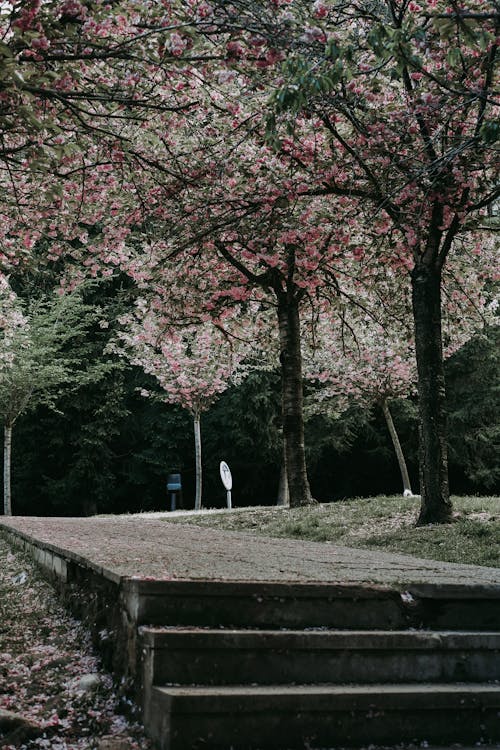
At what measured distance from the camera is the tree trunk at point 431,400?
9922mm

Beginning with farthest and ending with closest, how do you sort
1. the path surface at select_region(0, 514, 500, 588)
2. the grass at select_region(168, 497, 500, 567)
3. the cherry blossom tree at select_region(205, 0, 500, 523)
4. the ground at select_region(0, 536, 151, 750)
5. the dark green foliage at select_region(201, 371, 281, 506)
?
the dark green foliage at select_region(201, 371, 281, 506), the grass at select_region(168, 497, 500, 567), the cherry blossom tree at select_region(205, 0, 500, 523), the path surface at select_region(0, 514, 500, 588), the ground at select_region(0, 536, 151, 750)

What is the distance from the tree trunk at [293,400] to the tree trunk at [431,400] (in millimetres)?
3978

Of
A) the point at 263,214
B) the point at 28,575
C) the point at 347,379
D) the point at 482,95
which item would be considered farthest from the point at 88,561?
the point at 347,379

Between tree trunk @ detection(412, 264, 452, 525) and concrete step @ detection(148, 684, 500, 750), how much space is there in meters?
6.93

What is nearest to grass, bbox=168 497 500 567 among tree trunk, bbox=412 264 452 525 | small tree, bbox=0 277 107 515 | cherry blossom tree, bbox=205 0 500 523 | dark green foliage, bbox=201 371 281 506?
tree trunk, bbox=412 264 452 525

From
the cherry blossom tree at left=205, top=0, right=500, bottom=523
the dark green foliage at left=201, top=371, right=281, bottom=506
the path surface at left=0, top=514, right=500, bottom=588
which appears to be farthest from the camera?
the dark green foliage at left=201, top=371, right=281, bottom=506

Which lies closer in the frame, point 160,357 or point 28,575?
point 28,575

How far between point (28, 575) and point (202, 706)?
12.7 feet

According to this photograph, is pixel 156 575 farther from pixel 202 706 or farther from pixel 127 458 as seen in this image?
pixel 127 458

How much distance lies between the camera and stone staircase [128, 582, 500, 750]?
8.90 ft

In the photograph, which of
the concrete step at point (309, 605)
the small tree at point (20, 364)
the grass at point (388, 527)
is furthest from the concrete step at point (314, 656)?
the small tree at point (20, 364)

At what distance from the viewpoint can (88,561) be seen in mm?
3922

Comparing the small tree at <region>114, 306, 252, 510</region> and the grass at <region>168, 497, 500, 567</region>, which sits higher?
the small tree at <region>114, 306, 252, 510</region>

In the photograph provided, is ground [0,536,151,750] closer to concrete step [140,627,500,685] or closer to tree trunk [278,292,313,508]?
concrete step [140,627,500,685]
